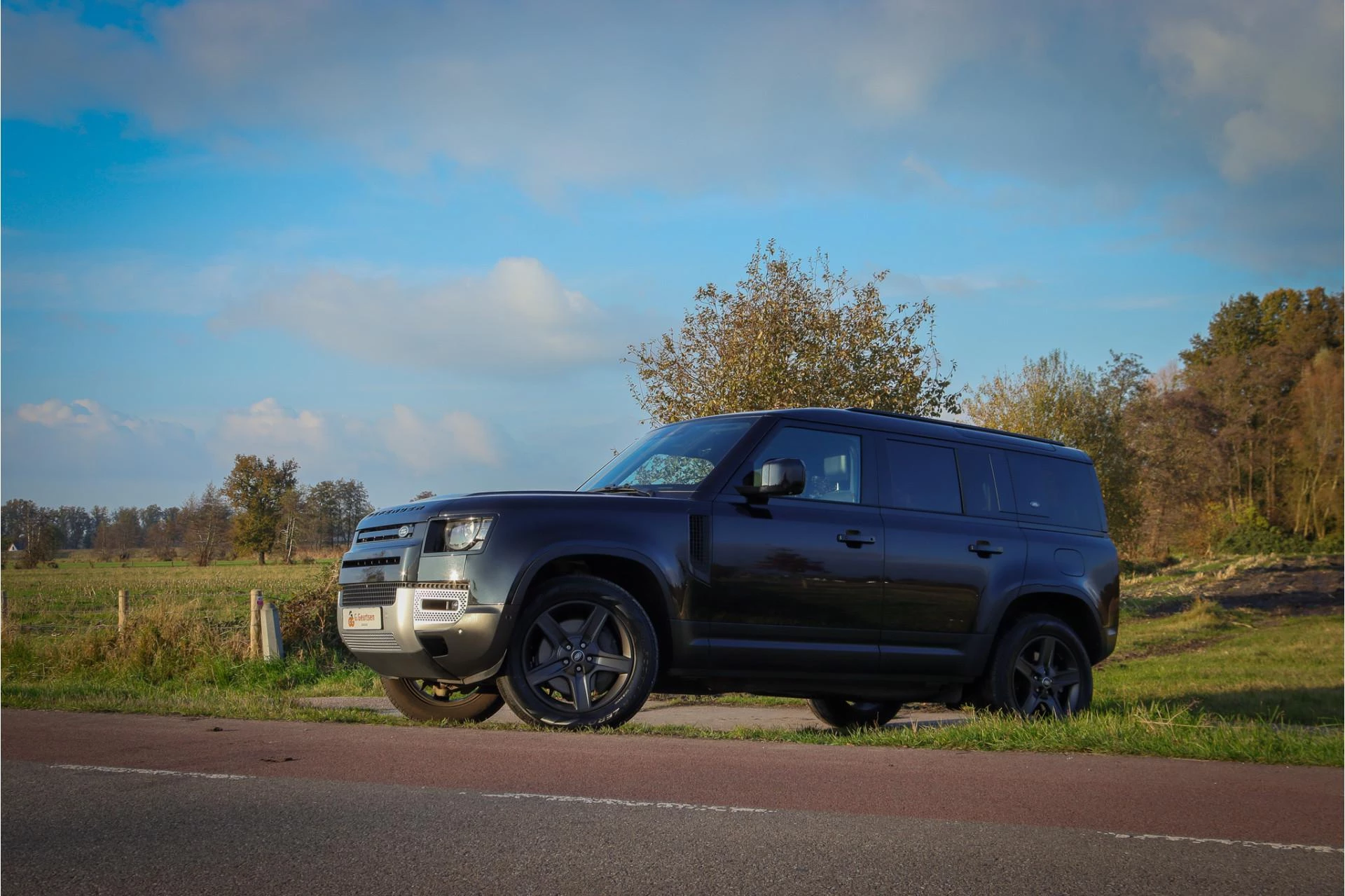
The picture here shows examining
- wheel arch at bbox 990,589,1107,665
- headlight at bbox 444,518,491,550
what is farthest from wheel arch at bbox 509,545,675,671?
wheel arch at bbox 990,589,1107,665

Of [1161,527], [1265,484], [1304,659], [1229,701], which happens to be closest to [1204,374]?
[1265,484]

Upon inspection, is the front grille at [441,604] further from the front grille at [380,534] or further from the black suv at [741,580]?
the front grille at [380,534]

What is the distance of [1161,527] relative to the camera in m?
60.0

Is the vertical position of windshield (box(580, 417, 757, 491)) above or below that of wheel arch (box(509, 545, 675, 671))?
above

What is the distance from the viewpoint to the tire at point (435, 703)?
27.5ft

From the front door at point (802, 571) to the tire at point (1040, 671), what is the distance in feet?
4.20

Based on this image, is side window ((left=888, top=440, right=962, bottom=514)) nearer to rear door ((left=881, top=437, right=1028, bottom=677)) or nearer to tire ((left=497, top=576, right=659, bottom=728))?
rear door ((left=881, top=437, right=1028, bottom=677))

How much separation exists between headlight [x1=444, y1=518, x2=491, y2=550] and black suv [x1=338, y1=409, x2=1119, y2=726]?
13mm

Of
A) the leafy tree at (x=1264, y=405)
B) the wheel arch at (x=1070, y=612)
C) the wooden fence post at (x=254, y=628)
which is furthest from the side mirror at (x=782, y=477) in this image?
the leafy tree at (x=1264, y=405)

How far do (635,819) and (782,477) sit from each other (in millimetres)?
3151

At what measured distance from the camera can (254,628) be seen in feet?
60.2

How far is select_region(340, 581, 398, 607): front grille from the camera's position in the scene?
7.50m

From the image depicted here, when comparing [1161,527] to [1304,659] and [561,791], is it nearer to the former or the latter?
[1304,659]

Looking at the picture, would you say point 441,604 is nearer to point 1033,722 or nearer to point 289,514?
point 1033,722
